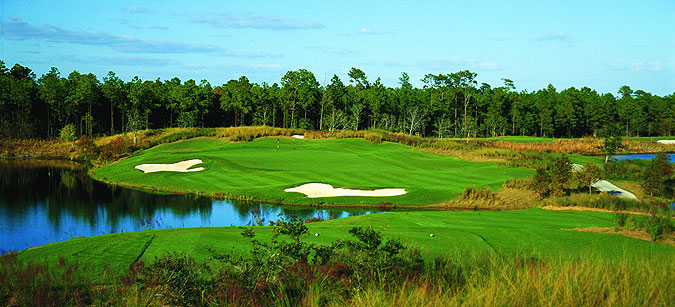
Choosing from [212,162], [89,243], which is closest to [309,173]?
[212,162]

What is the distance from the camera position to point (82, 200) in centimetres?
2572

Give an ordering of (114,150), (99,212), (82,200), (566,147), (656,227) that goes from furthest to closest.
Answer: (566,147) < (114,150) < (82,200) < (99,212) < (656,227)

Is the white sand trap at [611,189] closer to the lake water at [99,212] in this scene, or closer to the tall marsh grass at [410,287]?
the lake water at [99,212]

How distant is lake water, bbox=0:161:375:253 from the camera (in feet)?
60.4

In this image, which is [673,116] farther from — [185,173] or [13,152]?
[13,152]

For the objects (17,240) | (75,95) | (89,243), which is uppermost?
(75,95)

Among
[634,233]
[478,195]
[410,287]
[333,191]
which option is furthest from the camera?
[333,191]

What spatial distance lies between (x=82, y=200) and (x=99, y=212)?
3.99m

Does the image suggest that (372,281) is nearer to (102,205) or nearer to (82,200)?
(102,205)

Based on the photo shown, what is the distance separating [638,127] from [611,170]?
7526 centimetres

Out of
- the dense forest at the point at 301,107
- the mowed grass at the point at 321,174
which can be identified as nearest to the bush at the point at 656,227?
the mowed grass at the point at 321,174

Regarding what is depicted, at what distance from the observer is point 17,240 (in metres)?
16.8

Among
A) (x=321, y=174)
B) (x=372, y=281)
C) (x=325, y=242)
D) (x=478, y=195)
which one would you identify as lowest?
(x=478, y=195)

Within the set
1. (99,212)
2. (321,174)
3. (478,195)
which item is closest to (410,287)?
(478,195)
